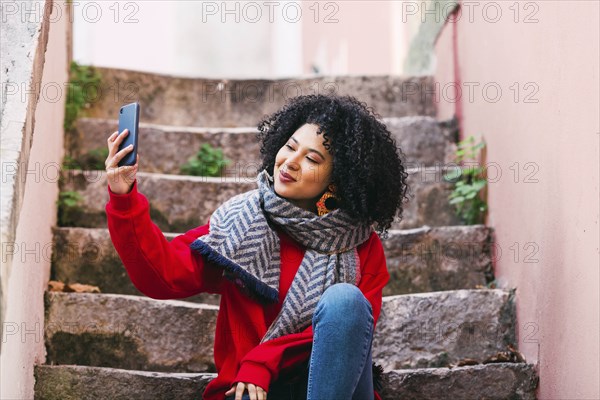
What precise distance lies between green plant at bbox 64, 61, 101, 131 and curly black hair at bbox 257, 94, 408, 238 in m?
1.41

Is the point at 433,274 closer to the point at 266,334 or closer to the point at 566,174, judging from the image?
the point at 566,174

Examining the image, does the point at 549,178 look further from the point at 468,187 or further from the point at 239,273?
the point at 239,273

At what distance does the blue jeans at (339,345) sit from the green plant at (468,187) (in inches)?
59.4

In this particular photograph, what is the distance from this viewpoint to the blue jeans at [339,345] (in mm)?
1942

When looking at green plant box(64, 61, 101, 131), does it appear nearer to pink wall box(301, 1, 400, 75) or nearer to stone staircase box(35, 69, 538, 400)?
stone staircase box(35, 69, 538, 400)

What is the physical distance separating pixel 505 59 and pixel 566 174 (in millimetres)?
884

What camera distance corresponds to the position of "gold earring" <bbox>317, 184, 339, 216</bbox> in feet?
7.95

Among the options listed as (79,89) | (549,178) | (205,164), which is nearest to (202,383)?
(549,178)

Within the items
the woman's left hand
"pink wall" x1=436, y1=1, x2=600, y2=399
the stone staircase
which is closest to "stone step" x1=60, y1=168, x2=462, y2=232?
the stone staircase

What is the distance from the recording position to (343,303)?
1.97m

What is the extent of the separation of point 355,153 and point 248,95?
7.09 ft

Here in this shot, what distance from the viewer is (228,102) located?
175 inches

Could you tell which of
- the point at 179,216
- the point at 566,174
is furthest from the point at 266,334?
the point at 179,216

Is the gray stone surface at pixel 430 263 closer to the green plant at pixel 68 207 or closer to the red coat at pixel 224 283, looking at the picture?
the red coat at pixel 224 283
